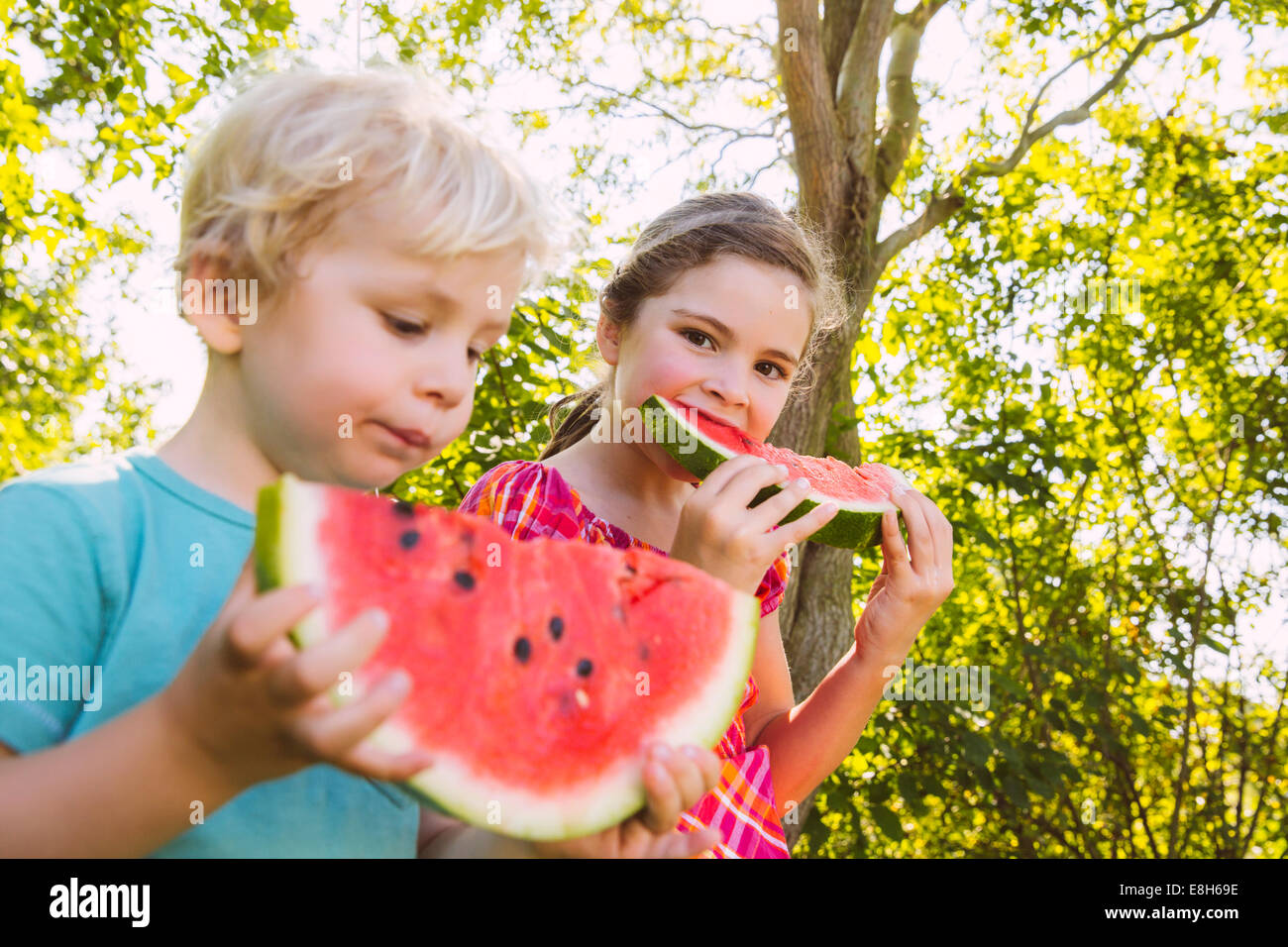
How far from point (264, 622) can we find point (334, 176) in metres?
0.66

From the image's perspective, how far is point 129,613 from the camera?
112cm

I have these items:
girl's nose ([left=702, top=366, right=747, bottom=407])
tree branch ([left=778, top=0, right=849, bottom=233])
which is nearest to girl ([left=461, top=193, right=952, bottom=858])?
girl's nose ([left=702, top=366, right=747, bottom=407])

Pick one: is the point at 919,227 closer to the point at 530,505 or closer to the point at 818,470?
the point at 818,470

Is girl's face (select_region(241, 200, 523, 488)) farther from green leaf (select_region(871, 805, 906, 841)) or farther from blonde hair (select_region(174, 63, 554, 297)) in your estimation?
green leaf (select_region(871, 805, 906, 841))

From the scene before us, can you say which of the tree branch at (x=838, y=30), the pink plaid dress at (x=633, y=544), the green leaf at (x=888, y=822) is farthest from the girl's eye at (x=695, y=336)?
the tree branch at (x=838, y=30)

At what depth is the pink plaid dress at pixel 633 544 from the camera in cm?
178

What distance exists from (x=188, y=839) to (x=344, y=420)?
0.53 m

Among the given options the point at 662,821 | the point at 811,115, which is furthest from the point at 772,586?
the point at 811,115

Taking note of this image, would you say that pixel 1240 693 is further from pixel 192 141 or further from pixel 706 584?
pixel 192 141

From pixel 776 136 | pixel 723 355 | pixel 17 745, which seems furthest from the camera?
pixel 776 136

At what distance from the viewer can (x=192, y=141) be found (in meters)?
1.43

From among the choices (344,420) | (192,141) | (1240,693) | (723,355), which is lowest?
(1240,693)

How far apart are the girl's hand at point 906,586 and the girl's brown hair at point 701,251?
62 cm
